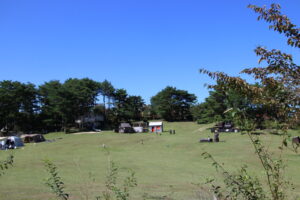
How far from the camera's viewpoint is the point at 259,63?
2893 millimetres

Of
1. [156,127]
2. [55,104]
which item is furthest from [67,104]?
[156,127]

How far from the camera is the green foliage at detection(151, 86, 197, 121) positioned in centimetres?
8188

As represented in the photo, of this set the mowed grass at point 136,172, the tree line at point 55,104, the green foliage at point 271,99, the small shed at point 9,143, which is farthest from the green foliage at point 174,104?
the green foliage at point 271,99

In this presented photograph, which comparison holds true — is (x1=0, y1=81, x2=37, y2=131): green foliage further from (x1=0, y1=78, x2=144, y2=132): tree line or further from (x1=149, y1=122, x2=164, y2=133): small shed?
(x1=149, y1=122, x2=164, y2=133): small shed

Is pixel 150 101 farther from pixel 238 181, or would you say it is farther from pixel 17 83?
pixel 238 181

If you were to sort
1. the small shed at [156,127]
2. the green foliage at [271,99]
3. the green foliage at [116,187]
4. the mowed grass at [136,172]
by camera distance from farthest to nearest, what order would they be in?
the small shed at [156,127], the mowed grass at [136,172], the green foliage at [116,187], the green foliage at [271,99]

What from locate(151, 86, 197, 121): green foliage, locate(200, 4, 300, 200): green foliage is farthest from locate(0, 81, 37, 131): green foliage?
locate(200, 4, 300, 200): green foliage

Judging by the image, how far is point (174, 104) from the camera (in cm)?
8281

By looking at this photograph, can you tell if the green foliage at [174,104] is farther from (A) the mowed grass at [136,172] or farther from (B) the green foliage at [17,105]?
(A) the mowed grass at [136,172]

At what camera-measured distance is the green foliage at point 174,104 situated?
3223 inches

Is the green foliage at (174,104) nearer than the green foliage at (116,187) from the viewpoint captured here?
No

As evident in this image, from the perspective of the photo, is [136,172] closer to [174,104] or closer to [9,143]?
[9,143]

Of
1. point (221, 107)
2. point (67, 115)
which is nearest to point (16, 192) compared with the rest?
point (221, 107)

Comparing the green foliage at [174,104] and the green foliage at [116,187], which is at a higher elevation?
the green foliage at [174,104]
